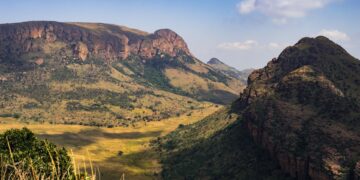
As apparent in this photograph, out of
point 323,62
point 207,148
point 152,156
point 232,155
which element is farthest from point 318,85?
point 152,156

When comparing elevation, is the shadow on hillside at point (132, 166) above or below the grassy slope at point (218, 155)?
below

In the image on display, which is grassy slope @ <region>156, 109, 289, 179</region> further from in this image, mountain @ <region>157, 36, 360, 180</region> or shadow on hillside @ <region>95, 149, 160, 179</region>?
shadow on hillside @ <region>95, 149, 160, 179</region>

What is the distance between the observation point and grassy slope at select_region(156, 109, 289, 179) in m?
113

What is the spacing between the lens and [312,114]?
373 feet

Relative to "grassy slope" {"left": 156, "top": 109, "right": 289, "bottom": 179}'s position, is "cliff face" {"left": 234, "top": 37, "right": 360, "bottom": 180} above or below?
above

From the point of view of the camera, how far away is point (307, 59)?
14950cm

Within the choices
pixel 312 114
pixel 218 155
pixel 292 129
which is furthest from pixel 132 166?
pixel 312 114

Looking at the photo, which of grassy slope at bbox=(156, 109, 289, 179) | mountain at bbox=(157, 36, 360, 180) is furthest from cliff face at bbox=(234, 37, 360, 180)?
grassy slope at bbox=(156, 109, 289, 179)

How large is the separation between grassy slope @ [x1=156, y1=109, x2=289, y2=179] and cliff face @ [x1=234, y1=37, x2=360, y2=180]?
4001 mm

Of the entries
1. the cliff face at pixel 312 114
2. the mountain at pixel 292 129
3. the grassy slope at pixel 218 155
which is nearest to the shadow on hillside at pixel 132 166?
the grassy slope at pixel 218 155

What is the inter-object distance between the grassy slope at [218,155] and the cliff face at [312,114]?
400 centimetres

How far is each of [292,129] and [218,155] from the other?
2952 centimetres

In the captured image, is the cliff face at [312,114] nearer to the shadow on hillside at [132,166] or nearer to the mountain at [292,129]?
the mountain at [292,129]

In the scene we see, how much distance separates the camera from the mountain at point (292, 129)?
9725cm
